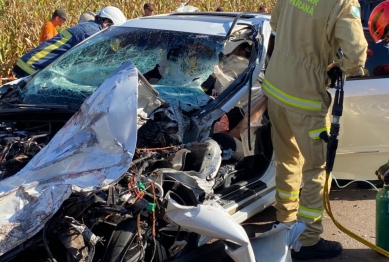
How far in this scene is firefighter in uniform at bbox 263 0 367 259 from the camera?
3.37 metres

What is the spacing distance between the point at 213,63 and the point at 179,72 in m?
0.27

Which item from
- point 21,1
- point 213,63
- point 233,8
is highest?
point 213,63

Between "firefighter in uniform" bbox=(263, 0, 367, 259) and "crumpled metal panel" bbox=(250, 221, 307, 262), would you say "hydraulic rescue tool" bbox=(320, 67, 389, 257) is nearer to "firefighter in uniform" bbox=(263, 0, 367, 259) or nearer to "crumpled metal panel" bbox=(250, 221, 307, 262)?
"firefighter in uniform" bbox=(263, 0, 367, 259)

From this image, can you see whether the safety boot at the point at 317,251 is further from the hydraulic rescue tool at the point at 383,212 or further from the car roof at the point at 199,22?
the car roof at the point at 199,22

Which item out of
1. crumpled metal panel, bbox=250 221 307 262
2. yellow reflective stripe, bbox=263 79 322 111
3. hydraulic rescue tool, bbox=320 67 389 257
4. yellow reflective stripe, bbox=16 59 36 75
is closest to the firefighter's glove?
hydraulic rescue tool, bbox=320 67 389 257

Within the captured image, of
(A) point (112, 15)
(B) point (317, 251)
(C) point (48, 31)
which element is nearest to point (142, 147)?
(B) point (317, 251)

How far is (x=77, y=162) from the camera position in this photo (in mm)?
2814

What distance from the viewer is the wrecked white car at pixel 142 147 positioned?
8.70 feet

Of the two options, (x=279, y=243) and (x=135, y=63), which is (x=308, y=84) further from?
(x=135, y=63)

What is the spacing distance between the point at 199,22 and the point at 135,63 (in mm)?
573

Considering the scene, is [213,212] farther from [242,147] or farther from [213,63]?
[213,63]

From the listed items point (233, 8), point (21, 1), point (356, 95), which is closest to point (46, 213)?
point (356, 95)

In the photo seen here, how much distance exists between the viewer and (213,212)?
2.86 meters

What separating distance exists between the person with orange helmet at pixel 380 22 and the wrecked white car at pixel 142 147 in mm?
724
